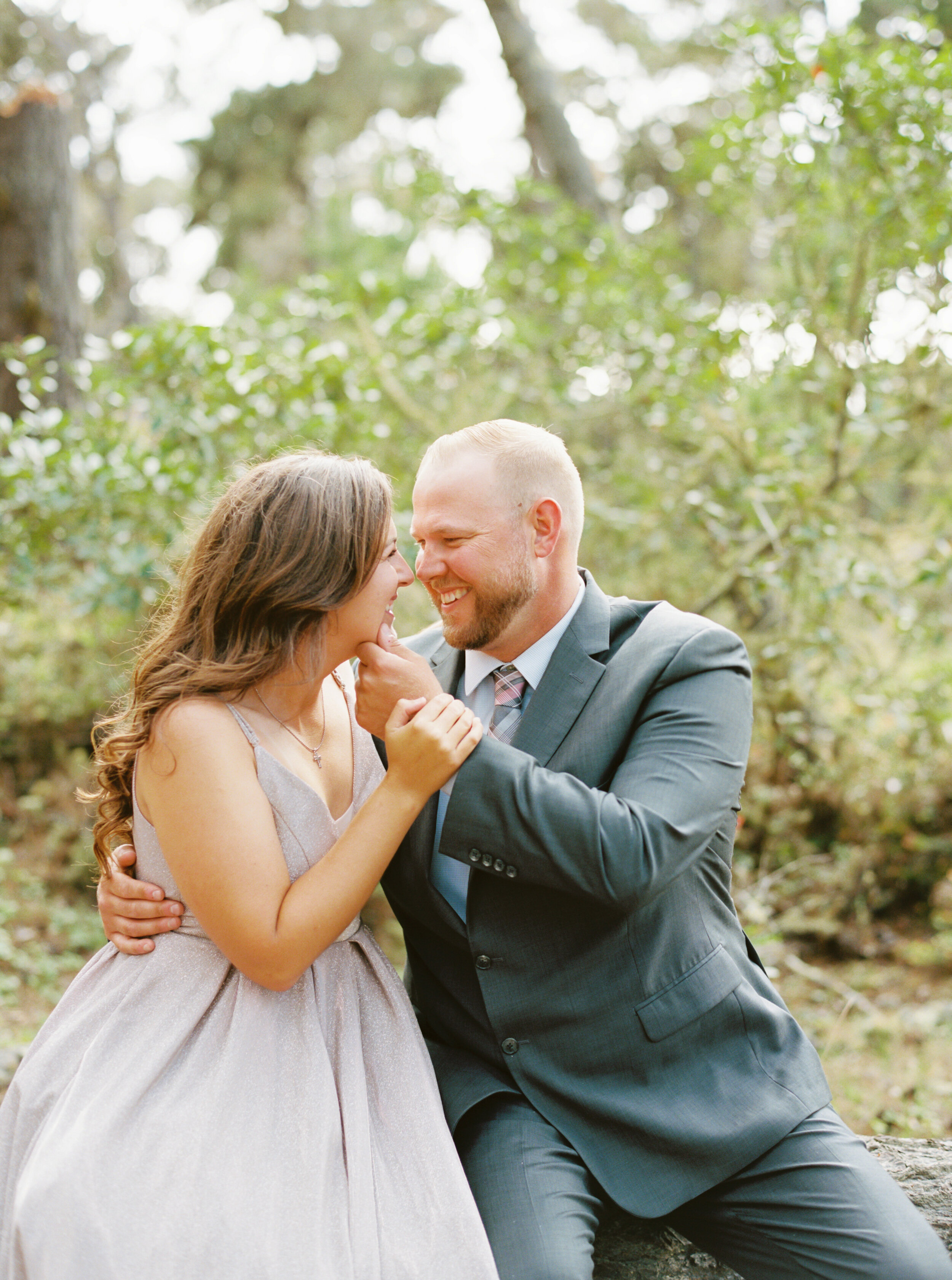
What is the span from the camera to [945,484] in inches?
243

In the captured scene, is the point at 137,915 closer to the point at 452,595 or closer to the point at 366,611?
the point at 366,611

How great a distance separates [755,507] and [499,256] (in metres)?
3.01

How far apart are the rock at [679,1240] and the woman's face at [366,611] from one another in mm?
1348

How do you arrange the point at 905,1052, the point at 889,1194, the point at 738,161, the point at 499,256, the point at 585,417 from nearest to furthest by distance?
the point at 889,1194 < the point at 905,1052 < the point at 738,161 < the point at 585,417 < the point at 499,256

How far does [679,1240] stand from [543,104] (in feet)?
25.7

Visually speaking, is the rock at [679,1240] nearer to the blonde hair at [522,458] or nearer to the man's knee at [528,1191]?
the man's knee at [528,1191]

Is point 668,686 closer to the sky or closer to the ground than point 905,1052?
closer to the sky

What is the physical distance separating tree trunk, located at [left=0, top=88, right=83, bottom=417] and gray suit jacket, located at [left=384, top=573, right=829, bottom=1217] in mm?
5594

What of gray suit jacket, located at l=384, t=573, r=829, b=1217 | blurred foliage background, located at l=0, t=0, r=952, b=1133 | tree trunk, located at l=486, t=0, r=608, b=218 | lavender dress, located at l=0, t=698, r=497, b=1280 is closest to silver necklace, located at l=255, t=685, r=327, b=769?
lavender dress, located at l=0, t=698, r=497, b=1280

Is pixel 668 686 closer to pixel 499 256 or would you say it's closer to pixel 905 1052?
pixel 905 1052

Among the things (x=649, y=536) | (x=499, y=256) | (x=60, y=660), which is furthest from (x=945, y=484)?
(x=60, y=660)

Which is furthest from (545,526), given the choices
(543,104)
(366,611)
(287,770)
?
(543,104)

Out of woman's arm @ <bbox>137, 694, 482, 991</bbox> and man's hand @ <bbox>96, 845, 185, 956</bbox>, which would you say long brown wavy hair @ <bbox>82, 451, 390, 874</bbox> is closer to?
woman's arm @ <bbox>137, 694, 482, 991</bbox>

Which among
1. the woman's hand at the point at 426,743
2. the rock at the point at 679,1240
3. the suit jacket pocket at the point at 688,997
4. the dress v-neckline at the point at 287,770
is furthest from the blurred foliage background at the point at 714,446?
the woman's hand at the point at 426,743
